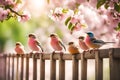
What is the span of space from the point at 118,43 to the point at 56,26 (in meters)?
5.80

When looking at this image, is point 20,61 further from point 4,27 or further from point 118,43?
point 4,27

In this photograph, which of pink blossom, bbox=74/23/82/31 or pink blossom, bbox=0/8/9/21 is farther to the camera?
pink blossom, bbox=0/8/9/21

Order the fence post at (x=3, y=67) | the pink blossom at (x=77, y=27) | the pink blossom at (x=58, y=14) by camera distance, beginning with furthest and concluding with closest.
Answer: the fence post at (x=3, y=67), the pink blossom at (x=58, y=14), the pink blossom at (x=77, y=27)

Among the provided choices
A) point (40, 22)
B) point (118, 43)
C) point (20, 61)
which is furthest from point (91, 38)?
point (40, 22)

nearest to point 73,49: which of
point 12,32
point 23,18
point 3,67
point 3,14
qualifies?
point 3,14

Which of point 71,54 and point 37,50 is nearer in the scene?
point 71,54

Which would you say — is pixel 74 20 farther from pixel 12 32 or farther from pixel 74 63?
pixel 12 32

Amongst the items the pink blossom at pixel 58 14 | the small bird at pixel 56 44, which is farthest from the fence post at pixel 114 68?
the pink blossom at pixel 58 14

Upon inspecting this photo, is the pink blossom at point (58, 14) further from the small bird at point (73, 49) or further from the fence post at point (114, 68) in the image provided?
the fence post at point (114, 68)

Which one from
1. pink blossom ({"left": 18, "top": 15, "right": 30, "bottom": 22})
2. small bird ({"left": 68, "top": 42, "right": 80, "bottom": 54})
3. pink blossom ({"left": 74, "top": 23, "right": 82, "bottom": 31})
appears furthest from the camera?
pink blossom ({"left": 18, "top": 15, "right": 30, "bottom": 22})

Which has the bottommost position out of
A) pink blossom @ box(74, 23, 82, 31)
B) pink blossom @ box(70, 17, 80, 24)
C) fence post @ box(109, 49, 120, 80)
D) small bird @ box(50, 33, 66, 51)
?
fence post @ box(109, 49, 120, 80)

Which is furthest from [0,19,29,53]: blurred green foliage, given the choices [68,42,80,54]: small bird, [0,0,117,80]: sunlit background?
[68,42,80,54]: small bird

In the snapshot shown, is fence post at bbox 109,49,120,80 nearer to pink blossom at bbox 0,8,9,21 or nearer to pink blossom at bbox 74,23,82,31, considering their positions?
pink blossom at bbox 74,23,82,31

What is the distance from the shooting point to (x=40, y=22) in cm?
1245
